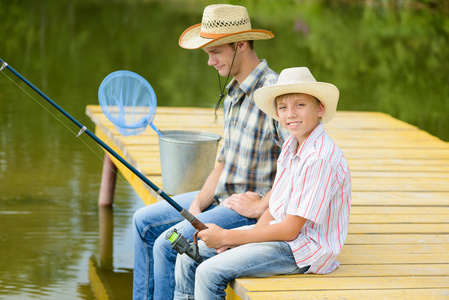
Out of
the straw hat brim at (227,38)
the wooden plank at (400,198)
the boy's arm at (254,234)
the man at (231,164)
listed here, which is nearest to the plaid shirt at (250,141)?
the man at (231,164)

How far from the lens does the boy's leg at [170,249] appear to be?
8.97 ft

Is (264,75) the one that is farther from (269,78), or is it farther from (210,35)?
(210,35)

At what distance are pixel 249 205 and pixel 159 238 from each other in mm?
336

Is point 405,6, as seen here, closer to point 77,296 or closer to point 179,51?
point 179,51

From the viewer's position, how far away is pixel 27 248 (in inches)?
171

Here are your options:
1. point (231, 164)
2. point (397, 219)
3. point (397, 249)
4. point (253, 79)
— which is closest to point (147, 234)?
point (231, 164)

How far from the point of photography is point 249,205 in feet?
9.13

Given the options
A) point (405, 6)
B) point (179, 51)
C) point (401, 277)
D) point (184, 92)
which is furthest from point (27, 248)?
point (405, 6)

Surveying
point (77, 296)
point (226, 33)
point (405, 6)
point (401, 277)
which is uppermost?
→ point (405, 6)

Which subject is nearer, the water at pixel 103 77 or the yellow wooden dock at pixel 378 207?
the yellow wooden dock at pixel 378 207

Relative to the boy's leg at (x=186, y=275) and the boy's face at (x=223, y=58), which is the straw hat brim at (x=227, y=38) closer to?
the boy's face at (x=223, y=58)

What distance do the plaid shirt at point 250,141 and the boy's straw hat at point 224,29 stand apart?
0.13m

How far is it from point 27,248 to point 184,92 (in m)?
5.33

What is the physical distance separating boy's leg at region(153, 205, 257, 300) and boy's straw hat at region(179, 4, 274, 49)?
0.61 meters
